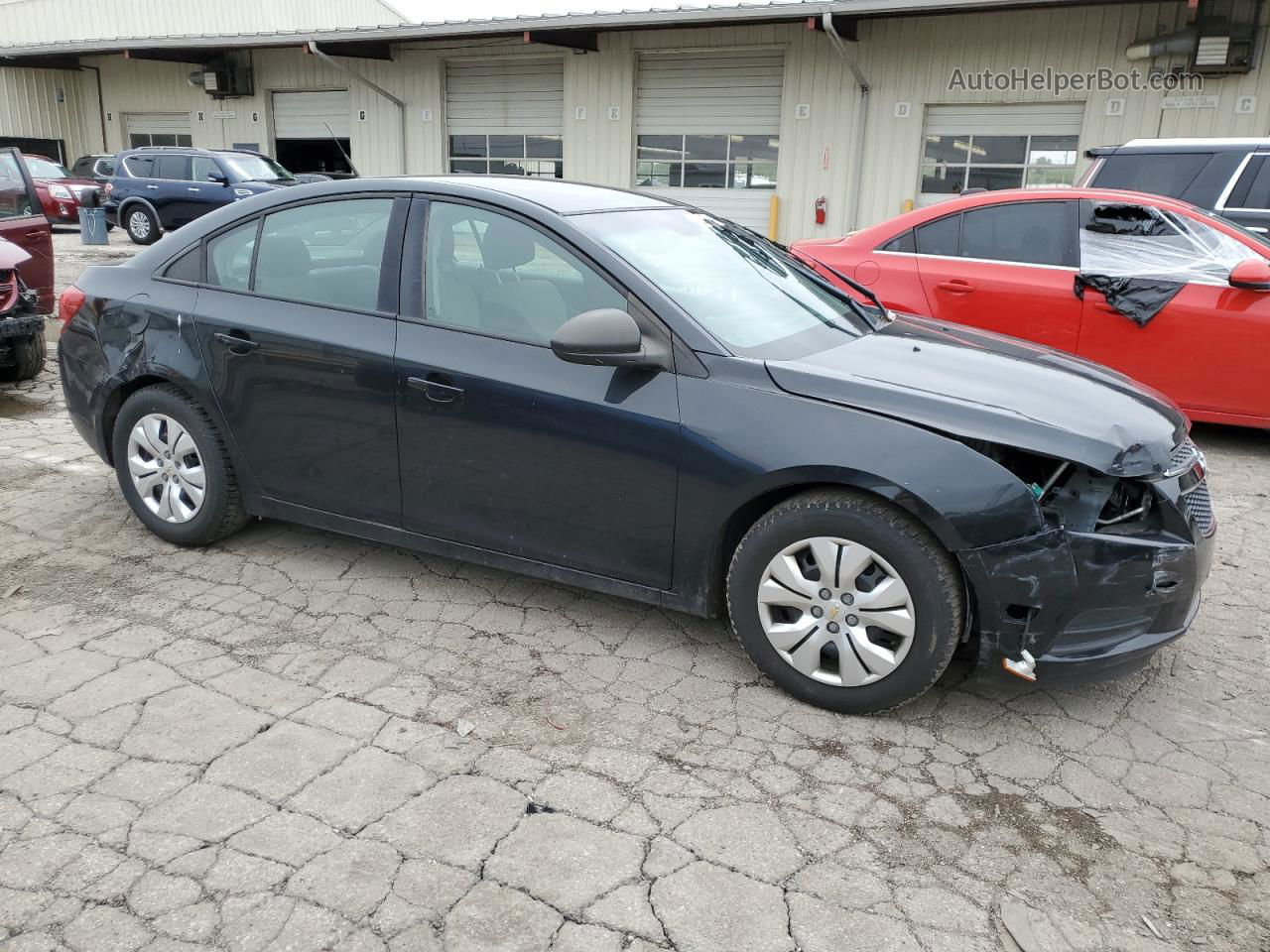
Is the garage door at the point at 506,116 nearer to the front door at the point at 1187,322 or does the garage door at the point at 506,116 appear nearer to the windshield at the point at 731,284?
the front door at the point at 1187,322

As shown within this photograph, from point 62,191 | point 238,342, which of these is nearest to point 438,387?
point 238,342

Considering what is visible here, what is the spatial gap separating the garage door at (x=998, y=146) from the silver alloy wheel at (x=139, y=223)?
13758 mm

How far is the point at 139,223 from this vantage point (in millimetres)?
18969

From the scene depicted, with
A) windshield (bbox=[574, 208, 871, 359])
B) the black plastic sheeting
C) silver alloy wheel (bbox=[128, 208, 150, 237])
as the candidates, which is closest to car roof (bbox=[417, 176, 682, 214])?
windshield (bbox=[574, 208, 871, 359])

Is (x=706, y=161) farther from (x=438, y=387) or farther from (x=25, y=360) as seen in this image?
(x=438, y=387)

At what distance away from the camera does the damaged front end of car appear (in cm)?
288

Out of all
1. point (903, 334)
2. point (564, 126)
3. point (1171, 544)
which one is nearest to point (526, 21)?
point (564, 126)

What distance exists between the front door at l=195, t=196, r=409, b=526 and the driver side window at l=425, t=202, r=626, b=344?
179 millimetres

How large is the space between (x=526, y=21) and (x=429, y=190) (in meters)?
14.5

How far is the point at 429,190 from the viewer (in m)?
3.74

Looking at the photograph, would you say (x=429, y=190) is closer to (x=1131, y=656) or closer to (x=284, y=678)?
(x=284, y=678)

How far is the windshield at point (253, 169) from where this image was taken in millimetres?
18109

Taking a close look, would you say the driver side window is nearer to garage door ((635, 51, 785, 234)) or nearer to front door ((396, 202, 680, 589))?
front door ((396, 202, 680, 589))

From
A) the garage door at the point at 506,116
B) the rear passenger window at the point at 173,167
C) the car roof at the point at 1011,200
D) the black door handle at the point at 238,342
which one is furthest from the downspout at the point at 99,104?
the black door handle at the point at 238,342
